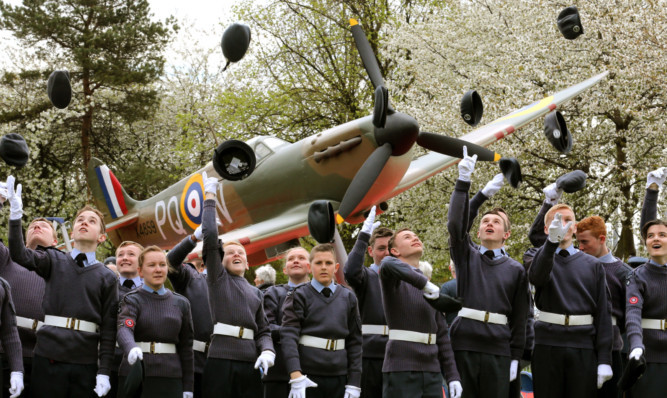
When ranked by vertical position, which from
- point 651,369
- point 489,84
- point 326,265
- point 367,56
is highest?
point 489,84

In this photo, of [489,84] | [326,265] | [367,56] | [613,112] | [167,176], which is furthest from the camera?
[167,176]

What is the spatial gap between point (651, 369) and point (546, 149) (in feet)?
41.1

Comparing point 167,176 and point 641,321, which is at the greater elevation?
point 167,176

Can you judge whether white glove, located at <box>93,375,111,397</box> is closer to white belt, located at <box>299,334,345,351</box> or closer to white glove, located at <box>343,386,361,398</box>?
white belt, located at <box>299,334,345,351</box>

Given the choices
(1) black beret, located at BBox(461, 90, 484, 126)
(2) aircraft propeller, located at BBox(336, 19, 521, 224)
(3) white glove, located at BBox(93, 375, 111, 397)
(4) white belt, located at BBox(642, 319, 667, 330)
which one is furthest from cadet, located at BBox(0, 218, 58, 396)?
(2) aircraft propeller, located at BBox(336, 19, 521, 224)

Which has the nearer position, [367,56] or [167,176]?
[367,56]

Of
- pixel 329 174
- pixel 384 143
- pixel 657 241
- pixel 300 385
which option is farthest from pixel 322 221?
pixel 329 174

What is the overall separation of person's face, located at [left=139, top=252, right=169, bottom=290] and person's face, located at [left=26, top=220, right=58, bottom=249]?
3.22ft

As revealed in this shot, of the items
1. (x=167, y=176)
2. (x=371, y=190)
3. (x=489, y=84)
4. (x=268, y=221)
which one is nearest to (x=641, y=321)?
(x=371, y=190)

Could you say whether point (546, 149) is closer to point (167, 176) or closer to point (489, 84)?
point (489, 84)

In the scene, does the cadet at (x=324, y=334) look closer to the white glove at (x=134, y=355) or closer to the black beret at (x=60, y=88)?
the white glove at (x=134, y=355)

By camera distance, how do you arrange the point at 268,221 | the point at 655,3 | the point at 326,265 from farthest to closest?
the point at 655,3 < the point at 268,221 < the point at 326,265

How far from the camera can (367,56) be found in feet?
38.3

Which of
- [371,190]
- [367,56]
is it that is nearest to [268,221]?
[371,190]
